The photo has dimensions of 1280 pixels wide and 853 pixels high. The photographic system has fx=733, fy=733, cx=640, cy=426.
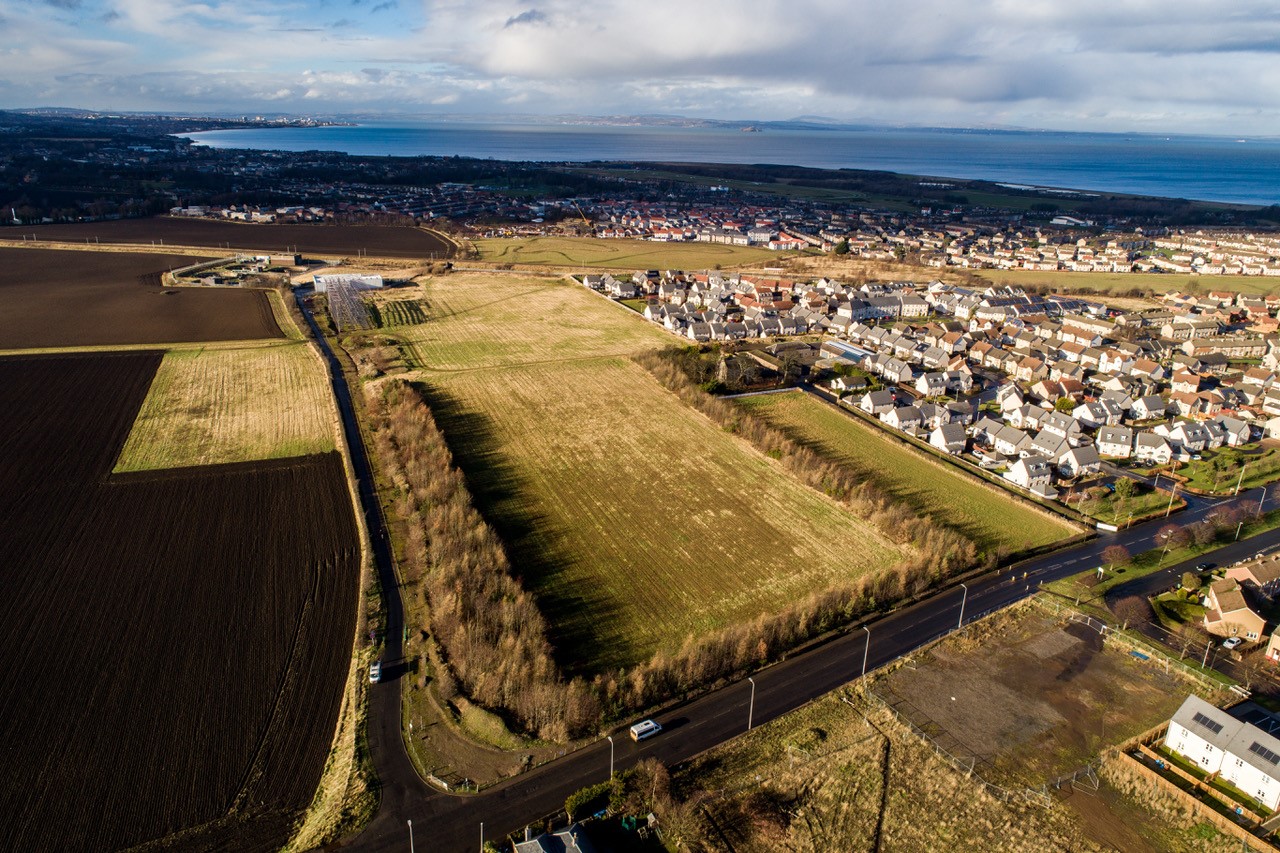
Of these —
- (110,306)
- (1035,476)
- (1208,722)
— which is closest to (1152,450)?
(1035,476)

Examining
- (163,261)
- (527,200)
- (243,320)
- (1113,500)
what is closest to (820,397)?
(1113,500)

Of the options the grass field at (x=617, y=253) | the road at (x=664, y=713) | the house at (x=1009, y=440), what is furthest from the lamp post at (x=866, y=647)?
the grass field at (x=617, y=253)

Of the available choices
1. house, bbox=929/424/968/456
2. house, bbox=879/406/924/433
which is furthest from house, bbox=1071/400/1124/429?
house, bbox=879/406/924/433

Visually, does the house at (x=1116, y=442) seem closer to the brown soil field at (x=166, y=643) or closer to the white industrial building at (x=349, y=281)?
the brown soil field at (x=166, y=643)

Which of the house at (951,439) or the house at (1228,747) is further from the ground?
the house at (951,439)

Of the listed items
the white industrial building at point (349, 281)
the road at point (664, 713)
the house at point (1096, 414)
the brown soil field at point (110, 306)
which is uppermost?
the white industrial building at point (349, 281)

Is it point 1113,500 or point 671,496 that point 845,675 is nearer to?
point 671,496

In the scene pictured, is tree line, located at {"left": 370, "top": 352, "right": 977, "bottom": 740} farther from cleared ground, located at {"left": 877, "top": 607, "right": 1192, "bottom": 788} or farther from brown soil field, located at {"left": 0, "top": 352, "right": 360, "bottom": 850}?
cleared ground, located at {"left": 877, "top": 607, "right": 1192, "bottom": 788}
